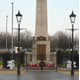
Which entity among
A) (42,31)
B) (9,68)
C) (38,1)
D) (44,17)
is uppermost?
(38,1)

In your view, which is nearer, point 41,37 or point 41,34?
point 41,37

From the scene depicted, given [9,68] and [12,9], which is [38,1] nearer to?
[9,68]

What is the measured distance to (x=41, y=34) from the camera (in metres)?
23.5

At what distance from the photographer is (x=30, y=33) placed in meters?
88.5

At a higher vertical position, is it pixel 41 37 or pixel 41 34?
pixel 41 34

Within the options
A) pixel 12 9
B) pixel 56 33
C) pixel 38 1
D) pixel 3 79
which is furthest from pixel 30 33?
pixel 3 79

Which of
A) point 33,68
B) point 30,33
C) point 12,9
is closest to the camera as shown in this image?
point 33,68

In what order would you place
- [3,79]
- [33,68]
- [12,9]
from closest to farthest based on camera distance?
1. [3,79]
2. [33,68]
3. [12,9]

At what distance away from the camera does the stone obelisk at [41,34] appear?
22969 millimetres

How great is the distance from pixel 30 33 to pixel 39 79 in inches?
2952

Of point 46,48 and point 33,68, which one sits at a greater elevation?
point 46,48

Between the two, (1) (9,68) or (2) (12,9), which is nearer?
(1) (9,68)

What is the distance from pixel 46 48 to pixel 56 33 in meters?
69.3

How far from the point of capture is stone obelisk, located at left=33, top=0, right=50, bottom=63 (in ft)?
75.4
